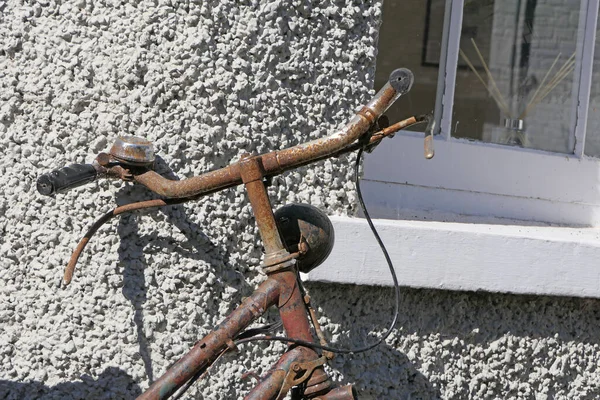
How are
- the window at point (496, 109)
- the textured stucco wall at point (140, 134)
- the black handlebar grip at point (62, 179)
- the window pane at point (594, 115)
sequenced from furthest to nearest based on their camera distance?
the window pane at point (594, 115) → the window at point (496, 109) → the textured stucco wall at point (140, 134) → the black handlebar grip at point (62, 179)

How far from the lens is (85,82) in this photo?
2113 mm

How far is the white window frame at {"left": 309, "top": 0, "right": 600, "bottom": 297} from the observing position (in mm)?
2328

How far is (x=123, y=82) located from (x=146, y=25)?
5.8 inches

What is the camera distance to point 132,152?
1.92 m

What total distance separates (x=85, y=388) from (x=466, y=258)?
1.06 m

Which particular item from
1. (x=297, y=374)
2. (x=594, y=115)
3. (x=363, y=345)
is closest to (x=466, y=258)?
(x=363, y=345)

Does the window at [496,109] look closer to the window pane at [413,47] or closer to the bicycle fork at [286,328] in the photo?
the window pane at [413,47]

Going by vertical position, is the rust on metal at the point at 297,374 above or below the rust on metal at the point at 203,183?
below

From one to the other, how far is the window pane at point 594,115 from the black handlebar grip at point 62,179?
186cm

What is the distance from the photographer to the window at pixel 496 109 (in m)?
2.75

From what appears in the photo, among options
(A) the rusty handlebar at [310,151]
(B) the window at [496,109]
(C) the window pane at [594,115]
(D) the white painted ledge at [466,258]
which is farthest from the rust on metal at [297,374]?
(C) the window pane at [594,115]

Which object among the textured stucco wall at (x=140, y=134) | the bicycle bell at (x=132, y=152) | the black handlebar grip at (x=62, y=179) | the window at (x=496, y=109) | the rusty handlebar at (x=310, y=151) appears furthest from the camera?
the window at (x=496, y=109)

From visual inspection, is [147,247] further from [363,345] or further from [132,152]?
[363,345]

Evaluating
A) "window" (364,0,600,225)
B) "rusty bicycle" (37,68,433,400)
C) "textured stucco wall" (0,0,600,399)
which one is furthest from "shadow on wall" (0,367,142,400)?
"window" (364,0,600,225)
